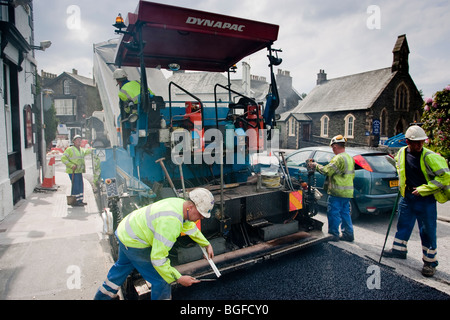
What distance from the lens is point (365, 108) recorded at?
23.0 meters

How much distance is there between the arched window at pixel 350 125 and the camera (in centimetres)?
2433

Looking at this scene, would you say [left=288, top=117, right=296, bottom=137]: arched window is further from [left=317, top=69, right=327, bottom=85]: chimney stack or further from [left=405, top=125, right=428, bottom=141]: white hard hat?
[left=405, top=125, right=428, bottom=141]: white hard hat

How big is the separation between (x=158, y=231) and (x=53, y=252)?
2.84 metres

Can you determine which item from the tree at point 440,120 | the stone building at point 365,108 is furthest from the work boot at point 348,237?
the stone building at point 365,108

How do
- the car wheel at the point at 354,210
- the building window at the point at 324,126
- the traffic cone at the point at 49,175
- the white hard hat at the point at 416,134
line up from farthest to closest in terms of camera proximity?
1. the building window at the point at 324,126
2. the traffic cone at the point at 49,175
3. the car wheel at the point at 354,210
4. the white hard hat at the point at 416,134

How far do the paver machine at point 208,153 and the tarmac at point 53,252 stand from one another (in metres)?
0.87

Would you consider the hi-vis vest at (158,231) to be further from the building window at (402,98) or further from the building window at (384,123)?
the building window at (402,98)

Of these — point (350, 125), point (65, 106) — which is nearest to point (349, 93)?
point (350, 125)

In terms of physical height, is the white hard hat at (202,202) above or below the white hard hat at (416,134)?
below

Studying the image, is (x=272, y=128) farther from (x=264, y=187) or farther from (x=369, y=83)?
(x=369, y=83)

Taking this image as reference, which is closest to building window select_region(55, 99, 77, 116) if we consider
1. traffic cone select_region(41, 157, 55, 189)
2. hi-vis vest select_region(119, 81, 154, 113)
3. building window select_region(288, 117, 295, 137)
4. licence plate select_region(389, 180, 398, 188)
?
building window select_region(288, 117, 295, 137)

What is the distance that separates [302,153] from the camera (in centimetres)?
683
